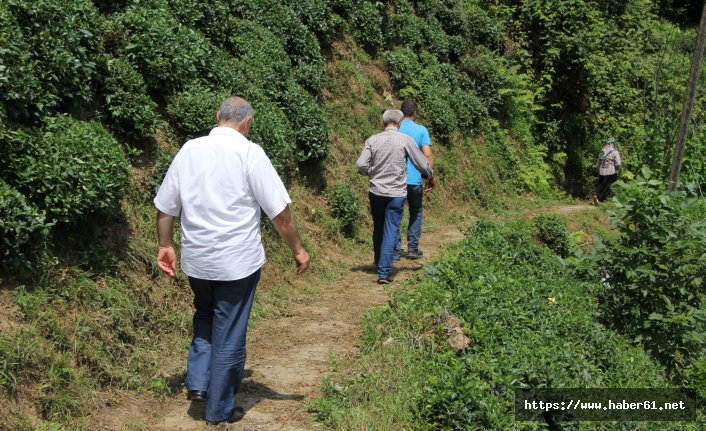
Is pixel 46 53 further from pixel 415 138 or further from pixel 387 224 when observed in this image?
pixel 415 138

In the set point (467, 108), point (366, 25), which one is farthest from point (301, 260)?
point (467, 108)

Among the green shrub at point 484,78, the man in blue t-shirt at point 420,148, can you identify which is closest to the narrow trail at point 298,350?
the man in blue t-shirt at point 420,148

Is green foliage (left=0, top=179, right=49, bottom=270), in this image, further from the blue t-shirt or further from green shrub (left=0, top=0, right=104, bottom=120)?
the blue t-shirt

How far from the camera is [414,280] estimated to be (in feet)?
26.7

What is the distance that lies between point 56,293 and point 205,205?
1.59 meters

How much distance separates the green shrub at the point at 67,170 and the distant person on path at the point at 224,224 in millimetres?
1154

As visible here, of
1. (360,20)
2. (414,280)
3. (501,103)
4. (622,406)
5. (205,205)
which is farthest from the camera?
(501,103)

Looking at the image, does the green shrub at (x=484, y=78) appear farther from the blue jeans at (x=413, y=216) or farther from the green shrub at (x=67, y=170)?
the green shrub at (x=67, y=170)

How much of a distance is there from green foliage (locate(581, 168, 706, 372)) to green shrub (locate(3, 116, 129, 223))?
546 centimetres

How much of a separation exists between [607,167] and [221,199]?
15.7m

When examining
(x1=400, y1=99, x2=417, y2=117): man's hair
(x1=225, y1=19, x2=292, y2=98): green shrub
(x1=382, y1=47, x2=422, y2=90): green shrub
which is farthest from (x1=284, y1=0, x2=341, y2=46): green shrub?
(x1=400, y1=99, x2=417, y2=117): man's hair

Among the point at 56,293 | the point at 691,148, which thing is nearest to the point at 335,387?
the point at 56,293

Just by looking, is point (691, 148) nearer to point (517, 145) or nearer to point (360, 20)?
point (517, 145)

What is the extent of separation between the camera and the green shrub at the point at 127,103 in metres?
7.14
